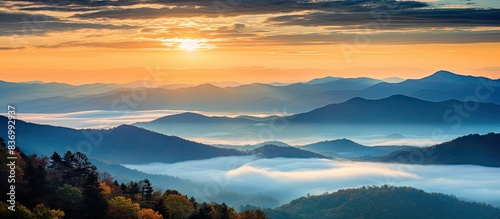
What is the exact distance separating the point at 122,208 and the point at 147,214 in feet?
10.8

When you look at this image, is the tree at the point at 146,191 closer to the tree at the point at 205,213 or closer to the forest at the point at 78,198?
the forest at the point at 78,198

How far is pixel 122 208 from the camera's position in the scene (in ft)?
291

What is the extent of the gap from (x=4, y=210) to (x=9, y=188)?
9.80 meters

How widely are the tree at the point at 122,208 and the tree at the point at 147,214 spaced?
61 cm

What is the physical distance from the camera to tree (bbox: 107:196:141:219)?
85938 millimetres

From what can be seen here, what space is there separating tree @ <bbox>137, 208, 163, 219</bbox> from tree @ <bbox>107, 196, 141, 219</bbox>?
0.61 m

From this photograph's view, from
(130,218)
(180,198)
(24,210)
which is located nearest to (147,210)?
(130,218)

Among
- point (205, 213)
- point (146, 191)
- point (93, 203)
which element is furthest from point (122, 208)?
point (205, 213)

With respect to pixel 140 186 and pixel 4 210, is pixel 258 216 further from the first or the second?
pixel 4 210

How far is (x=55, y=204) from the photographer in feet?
273

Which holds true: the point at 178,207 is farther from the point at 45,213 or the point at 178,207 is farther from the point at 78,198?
the point at 45,213

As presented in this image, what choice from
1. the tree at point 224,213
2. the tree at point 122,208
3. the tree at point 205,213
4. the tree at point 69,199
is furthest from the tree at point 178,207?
the tree at point 69,199

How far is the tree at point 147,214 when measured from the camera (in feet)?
290

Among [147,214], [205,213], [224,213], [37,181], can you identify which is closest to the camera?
[37,181]
